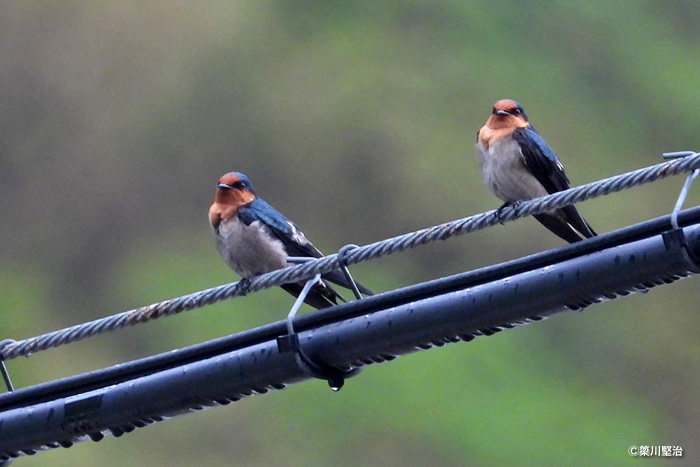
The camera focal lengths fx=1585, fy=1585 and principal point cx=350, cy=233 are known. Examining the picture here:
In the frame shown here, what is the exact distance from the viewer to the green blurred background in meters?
22.7

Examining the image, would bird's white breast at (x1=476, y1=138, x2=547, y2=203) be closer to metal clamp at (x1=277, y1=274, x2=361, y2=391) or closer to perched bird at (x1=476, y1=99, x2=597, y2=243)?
perched bird at (x1=476, y1=99, x2=597, y2=243)

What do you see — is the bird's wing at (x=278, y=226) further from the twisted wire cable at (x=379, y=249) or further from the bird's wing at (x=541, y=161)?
the twisted wire cable at (x=379, y=249)

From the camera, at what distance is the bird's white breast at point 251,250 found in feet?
23.5

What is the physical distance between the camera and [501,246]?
2406 centimetres

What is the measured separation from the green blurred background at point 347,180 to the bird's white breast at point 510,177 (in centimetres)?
1430

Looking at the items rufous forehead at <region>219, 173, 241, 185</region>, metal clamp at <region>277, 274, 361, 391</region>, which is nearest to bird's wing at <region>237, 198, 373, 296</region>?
rufous forehead at <region>219, 173, 241, 185</region>

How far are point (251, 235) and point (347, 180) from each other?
2141cm

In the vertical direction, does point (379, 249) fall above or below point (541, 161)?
below

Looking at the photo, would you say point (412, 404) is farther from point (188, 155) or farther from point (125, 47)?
point (125, 47)

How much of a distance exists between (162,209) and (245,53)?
23.7 ft

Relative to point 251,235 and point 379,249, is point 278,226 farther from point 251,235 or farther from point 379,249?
point 379,249

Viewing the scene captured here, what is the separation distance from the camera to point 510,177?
6.55 metres

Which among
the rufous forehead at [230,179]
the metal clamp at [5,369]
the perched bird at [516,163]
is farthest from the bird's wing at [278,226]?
the metal clamp at [5,369]

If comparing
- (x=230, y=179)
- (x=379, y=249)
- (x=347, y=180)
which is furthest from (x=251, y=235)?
(x=347, y=180)
